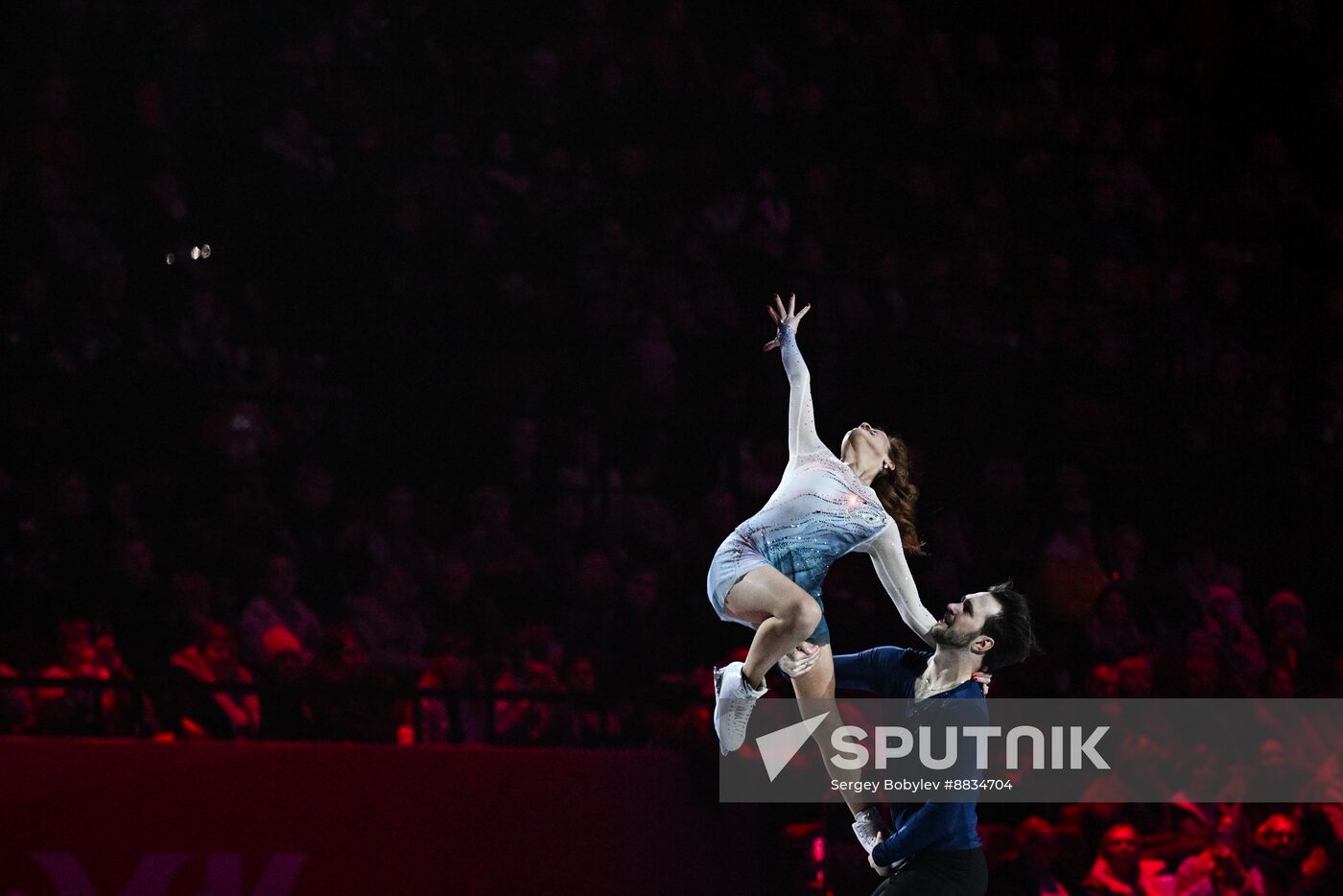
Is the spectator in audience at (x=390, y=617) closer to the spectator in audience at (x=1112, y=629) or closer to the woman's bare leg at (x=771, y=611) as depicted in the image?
the spectator in audience at (x=1112, y=629)

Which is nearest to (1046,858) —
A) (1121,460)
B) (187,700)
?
(1121,460)

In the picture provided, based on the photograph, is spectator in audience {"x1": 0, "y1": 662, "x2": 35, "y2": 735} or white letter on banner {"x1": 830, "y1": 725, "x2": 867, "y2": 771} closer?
white letter on banner {"x1": 830, "y1": 725, "x2": 867, "y2": 771}

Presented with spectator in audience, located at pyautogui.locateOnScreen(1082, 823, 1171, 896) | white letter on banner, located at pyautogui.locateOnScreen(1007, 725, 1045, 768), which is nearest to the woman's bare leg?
white letter on banner, located at pyautogui.locateOnScreen(1007, 725, 1045, 768)

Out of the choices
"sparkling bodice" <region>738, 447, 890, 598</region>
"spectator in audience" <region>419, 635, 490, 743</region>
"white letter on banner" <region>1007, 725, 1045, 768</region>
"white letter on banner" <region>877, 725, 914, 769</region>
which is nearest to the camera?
"sparkling bodice" <region>738, 447, 890, 598</region>

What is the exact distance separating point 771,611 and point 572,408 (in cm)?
528

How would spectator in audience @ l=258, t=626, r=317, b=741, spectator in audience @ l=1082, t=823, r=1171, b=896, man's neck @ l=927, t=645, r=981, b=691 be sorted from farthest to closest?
1. spectator in audience @ l=1082, t=823, r=1171, b=896
2. spectator in audience @ l=258, t=626, r=317, b=741
3. man's neck @ l=927, t=645, r=981, b=691

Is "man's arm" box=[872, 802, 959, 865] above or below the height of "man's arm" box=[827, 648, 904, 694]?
below

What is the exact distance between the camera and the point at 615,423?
35.2ft

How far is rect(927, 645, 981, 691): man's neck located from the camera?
5953mm

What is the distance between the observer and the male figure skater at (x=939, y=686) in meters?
5.91

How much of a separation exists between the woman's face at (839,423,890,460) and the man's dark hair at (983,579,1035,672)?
0.62 metres

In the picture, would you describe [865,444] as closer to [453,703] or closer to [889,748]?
[889,748]

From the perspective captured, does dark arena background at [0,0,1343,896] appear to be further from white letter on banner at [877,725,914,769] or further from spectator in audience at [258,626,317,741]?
white letter on banner at [877,725,914,769]

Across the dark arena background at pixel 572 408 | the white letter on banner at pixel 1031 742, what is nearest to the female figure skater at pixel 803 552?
the white letter on banner at pixel 1031 742
